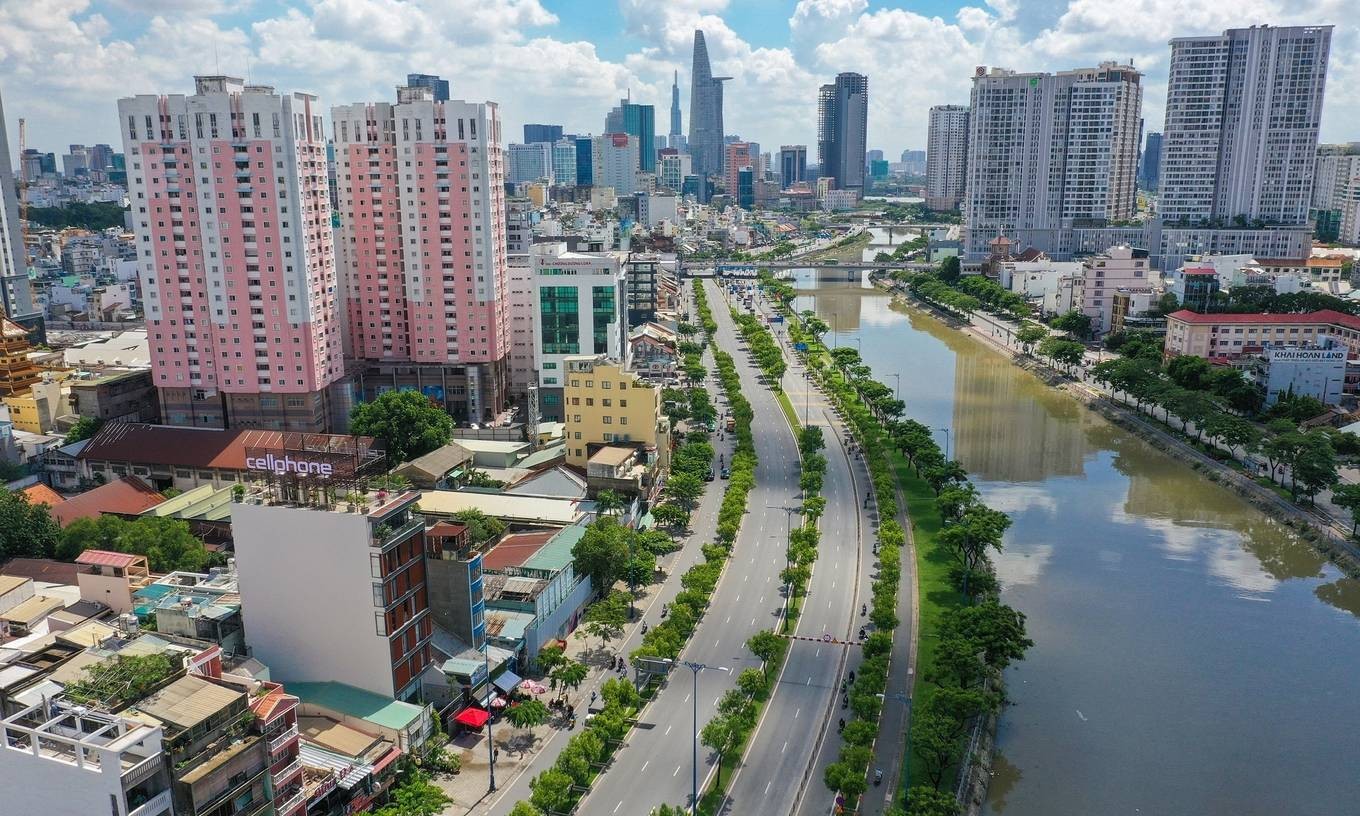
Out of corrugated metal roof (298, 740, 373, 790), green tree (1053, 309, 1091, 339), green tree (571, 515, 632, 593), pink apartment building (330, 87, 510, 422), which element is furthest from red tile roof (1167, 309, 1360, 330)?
corrugated metal roof (298, 740, 373, 790)

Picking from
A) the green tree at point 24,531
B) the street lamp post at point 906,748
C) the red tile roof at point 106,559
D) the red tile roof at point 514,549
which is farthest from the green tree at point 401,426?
the street lamp post at point 906,748

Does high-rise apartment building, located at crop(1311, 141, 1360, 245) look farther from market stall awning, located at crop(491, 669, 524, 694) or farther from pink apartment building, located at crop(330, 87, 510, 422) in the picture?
market stall awning, located at crop(491, 669, 524, 694)

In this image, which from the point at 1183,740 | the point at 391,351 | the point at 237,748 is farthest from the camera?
the point at 391,351

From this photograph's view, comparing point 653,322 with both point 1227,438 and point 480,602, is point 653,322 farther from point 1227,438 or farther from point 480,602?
point 480,602

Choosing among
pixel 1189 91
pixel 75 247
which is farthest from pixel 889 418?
pixel 75 247

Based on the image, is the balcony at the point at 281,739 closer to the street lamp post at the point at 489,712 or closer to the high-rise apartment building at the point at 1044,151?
the street lamp post at the point at 489,712

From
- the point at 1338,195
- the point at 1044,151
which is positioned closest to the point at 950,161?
the point at 1338,195

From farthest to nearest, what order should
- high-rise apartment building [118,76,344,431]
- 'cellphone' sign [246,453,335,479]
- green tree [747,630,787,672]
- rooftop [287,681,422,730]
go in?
1. high-rise apartment building [118,76,344,431]
2. green tree [747,630,787,672]
3. 'cellphone' sign [246,453,335,479]
4. rooftop [287,681,422,730]
